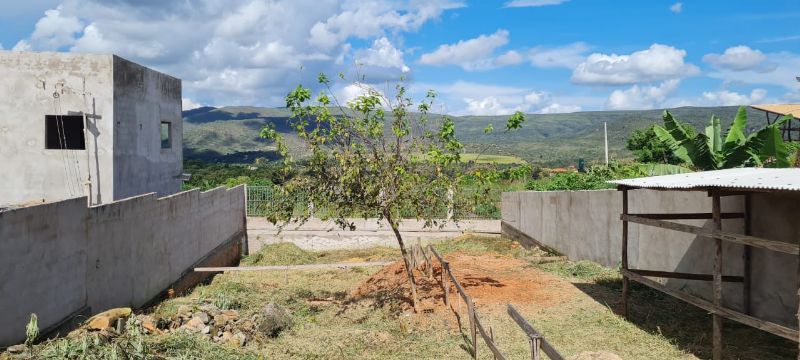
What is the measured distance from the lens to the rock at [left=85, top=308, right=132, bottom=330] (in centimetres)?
962

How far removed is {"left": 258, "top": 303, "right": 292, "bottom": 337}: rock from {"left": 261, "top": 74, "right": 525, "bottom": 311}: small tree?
1980mm

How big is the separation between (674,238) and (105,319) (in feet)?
36.0

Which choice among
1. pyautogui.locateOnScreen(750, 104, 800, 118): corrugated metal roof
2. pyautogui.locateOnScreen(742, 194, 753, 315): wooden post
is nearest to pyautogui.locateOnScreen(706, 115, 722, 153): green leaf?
pyautogui.locateOnScreen(742, 194, 753, 315): wooden post

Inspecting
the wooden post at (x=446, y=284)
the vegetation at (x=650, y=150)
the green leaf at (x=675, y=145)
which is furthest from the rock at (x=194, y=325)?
the vegetation at (x=650, y=150)

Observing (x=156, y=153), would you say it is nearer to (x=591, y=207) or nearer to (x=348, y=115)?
(x=348, y=115)

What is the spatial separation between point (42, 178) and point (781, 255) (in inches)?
701

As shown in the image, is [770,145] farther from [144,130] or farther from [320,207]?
[144,130]

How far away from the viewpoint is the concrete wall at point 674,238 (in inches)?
392

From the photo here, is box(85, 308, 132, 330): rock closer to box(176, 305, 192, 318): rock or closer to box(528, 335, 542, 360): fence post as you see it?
box(176, 305, 192, 318): rock

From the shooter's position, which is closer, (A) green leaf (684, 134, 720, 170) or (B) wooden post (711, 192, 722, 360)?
Result: (B) wooden post (711, 192, 722, 360)

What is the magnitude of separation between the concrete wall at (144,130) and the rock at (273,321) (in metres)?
8.36

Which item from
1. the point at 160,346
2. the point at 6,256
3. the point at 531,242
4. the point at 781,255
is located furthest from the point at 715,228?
the point at 531,242

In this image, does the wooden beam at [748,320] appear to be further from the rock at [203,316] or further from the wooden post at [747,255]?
the rock at [203,316]

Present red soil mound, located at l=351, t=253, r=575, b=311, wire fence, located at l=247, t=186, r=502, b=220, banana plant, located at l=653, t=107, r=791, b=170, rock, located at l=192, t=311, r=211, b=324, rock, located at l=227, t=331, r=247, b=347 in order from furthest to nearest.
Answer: banana plant, located at l=653, t=107, r=791, b=170 < red soil mound, located at l=351, t=253, r=575, b=311 < wire fence, located at l=247, t=186, r=502, b=220 < rock, located at l=192, t=311, r=211, b=324 < rock, located at l=227, t=331, r=247, b=347
